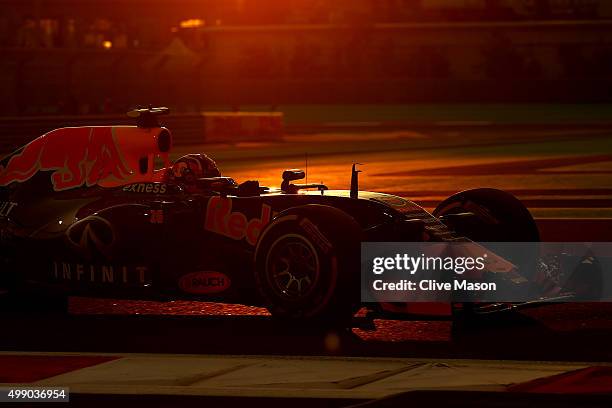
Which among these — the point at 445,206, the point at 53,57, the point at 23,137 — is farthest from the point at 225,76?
the point at 445,206

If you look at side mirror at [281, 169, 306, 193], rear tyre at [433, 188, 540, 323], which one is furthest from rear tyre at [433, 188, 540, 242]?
side mirror at [281, 169, 306, 193]

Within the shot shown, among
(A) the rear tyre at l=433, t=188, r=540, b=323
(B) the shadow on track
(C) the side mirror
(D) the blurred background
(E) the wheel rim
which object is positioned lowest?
(B) the shadow on track

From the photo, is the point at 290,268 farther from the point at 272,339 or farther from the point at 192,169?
the point at 192,169

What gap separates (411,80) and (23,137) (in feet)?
85.3

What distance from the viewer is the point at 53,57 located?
3753 centimetres

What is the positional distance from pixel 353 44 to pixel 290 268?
174 ft

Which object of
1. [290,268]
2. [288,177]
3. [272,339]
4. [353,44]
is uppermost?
[353,44]

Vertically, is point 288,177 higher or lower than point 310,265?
higher

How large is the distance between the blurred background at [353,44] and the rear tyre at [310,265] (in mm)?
31031

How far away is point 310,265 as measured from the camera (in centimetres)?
776

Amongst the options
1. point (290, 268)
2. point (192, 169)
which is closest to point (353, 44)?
point (192, 169)

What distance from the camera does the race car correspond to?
305 inches

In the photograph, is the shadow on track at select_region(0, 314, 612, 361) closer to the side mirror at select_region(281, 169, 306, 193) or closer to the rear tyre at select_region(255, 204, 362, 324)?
the rear tyre at select_region(255, 204, 362, 324)

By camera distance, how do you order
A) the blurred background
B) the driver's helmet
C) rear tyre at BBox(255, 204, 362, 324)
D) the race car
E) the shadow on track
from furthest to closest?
the blurred background → the driver's helmet → the race car → rear tyre at BBox(255, 204, 362, 324) → the shadow on track
